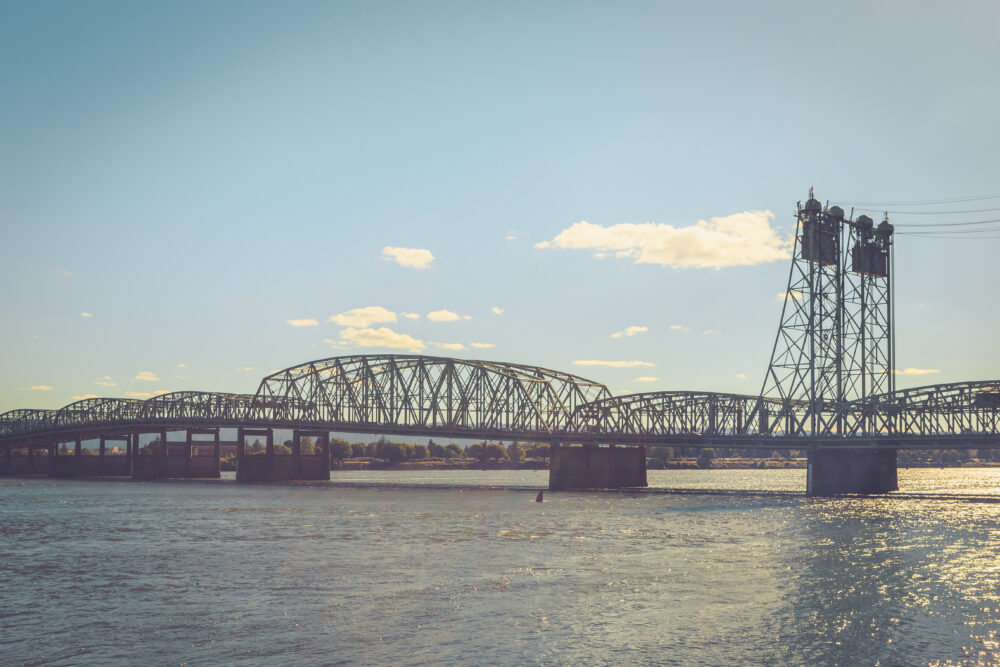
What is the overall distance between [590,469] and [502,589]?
306 ft

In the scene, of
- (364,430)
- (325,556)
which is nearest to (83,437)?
(364,430)

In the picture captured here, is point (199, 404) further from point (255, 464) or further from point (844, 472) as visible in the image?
point (844, 472)

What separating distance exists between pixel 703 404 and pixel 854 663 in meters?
124

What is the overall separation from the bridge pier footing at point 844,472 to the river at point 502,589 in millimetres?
26553

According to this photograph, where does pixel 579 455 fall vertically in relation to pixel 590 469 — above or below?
above

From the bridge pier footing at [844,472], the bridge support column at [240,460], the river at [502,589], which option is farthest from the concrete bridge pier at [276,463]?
the bridge pier footing at [844,472]

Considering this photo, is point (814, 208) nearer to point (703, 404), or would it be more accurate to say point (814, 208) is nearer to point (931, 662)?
point (703, 404)

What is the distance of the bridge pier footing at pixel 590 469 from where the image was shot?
134500 millimetres

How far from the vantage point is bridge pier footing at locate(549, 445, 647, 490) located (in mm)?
134500

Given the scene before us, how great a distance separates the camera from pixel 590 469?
135 meters

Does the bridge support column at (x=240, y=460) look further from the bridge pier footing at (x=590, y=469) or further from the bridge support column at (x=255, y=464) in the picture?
the bridge pier footing at (x=590, y=469)

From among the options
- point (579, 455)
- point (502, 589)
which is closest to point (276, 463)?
point (579, 455)

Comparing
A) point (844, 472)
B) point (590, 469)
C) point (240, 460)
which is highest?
point (844, 472)

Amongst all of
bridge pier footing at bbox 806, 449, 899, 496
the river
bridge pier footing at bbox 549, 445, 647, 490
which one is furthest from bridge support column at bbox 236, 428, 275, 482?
bridge pier footing at bbox 806, 449, 899, 496
